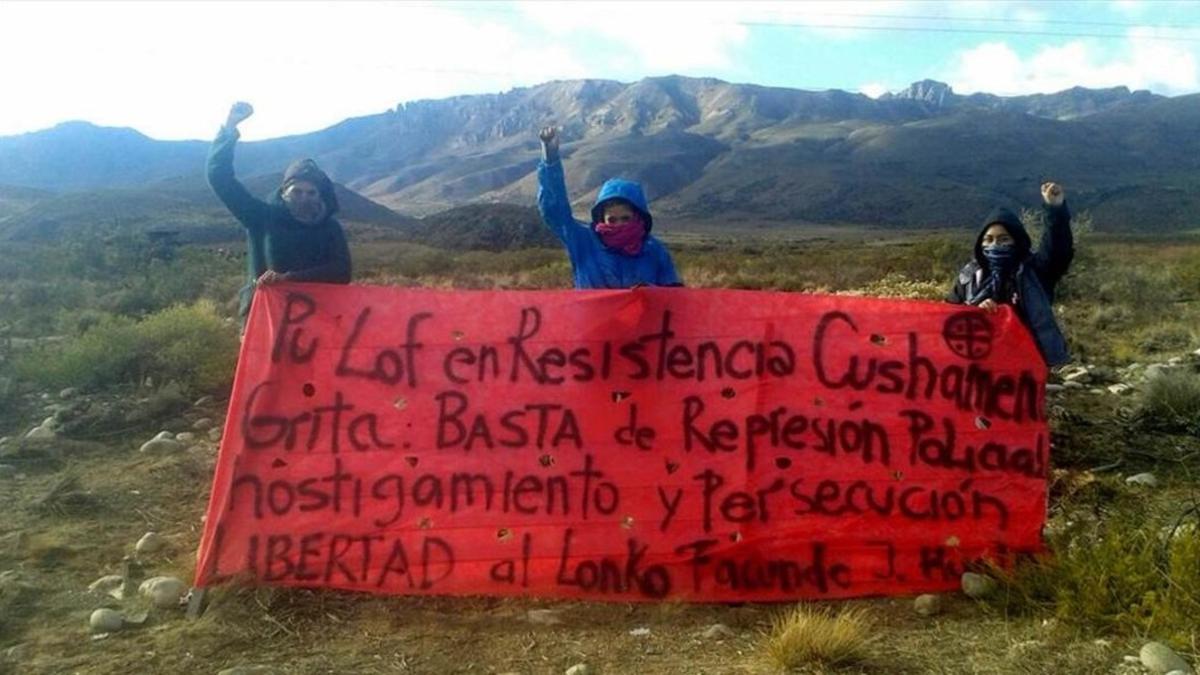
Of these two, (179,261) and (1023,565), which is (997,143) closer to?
(179,261)

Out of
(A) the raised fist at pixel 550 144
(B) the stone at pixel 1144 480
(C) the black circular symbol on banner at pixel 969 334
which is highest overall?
(A) the raised fist at pixel 550 144

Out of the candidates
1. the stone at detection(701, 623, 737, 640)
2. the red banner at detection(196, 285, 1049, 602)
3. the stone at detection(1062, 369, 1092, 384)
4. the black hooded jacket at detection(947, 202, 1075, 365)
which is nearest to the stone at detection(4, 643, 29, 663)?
the red banner at detection(196, 285, 1049, 602)

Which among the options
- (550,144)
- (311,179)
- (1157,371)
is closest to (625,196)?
(550,144)

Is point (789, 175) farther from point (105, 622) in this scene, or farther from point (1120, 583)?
point (105, 622)

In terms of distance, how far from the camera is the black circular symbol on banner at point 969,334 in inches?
184

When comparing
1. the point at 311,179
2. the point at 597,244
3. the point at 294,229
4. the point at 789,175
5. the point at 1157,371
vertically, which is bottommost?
the point at 1157,371

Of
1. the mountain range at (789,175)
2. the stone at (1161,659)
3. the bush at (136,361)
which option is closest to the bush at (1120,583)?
the stone at (1161,659)

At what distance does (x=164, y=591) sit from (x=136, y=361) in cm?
515

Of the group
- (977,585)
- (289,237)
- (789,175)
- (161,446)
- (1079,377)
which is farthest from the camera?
(789,175)

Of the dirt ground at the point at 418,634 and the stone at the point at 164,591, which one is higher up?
the stone at the point at 164,591

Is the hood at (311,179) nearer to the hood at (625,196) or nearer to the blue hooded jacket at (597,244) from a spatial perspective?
the blue hooded jacket at (597,244)

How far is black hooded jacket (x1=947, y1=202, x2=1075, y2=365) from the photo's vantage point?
15.7 ft

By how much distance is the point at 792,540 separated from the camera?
14.6ft

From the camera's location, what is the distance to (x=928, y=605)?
4250 mm
